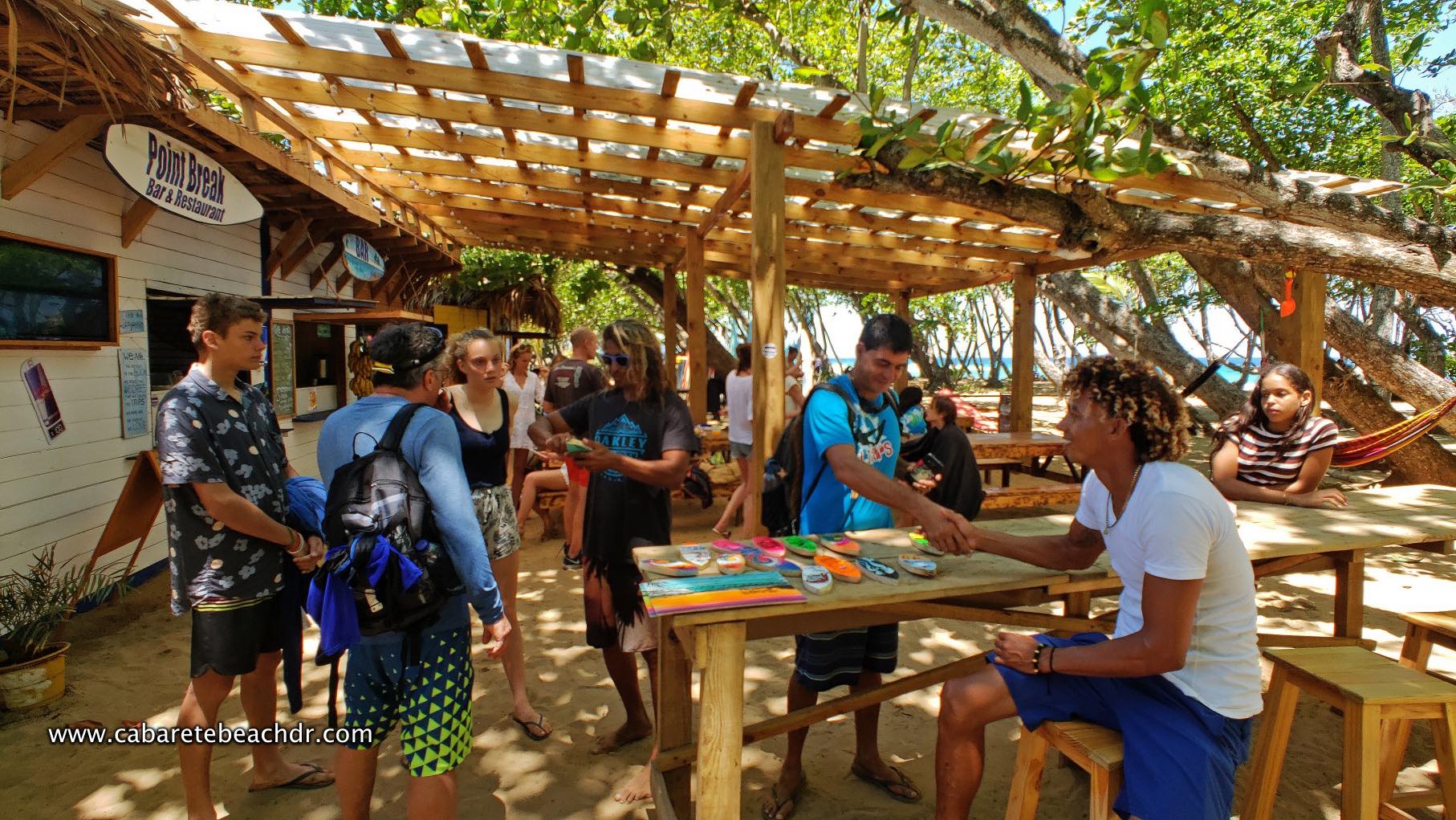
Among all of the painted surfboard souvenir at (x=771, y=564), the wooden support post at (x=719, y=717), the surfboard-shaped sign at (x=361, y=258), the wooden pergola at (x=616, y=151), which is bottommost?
the wooden support post at (x=719, y=717)

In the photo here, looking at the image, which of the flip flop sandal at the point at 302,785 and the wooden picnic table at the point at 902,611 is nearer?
the wooden picnic table at the point at 902,611

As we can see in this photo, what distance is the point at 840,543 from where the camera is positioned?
2.66m

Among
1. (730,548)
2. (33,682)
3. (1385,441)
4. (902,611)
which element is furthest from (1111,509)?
(1385,441)

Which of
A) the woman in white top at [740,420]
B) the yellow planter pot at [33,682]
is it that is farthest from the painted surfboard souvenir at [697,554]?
the woman in white top at [740,420]

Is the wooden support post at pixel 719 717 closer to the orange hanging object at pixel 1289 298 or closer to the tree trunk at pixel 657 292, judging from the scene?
the orange hanging object at pixel 1289 298

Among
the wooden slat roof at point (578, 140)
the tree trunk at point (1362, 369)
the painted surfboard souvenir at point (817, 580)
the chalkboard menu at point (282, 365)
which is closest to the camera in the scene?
the painted surfboard souvenir at point (817, 580)

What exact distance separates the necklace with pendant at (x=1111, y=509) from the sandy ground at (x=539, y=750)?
4.43ft

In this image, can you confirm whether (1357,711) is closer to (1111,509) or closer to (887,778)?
(1111,509)

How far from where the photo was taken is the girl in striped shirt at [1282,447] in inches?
150

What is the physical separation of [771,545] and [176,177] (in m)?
4.22

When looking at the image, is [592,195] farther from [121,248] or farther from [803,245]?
[121,248]

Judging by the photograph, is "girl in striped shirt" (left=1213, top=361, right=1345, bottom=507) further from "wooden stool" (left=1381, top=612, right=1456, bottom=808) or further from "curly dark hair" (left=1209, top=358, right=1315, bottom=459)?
"wooden stool" (left=1381, top=612, right=1456, bottom=808)

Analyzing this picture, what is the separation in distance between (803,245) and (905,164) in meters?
4.78

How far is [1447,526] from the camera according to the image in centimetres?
320
